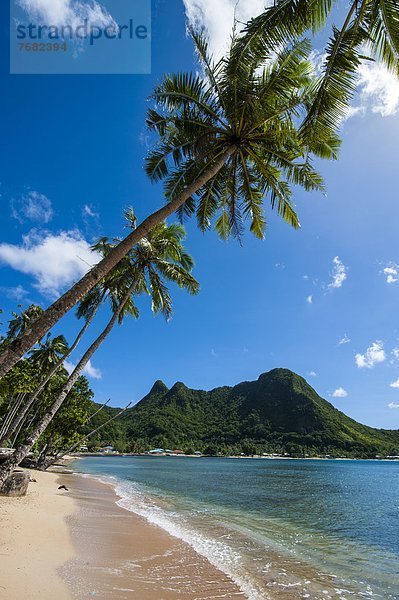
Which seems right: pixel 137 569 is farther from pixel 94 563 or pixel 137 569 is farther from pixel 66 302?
pixel 66 302

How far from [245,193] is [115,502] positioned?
619 inches

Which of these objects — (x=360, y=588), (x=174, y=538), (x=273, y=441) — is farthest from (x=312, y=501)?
(x=273, y=441)

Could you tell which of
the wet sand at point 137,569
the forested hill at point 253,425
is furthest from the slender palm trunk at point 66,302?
the forested hill at point 253,425

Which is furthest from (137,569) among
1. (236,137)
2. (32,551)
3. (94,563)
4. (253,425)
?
(253,425)

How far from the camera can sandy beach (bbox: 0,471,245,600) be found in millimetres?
5414

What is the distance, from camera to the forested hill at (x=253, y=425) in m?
118

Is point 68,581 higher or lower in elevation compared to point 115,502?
higher

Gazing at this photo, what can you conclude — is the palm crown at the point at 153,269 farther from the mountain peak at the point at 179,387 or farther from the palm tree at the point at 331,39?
the mountain peak at the point at 179,387

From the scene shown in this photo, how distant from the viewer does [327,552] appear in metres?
10.2

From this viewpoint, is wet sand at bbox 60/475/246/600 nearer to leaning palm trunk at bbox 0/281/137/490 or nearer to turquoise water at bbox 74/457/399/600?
turquoise water at bbox 74/457/399/600

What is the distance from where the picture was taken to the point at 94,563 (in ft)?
22.8

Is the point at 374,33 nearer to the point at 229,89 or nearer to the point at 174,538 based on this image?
the point at 229,89

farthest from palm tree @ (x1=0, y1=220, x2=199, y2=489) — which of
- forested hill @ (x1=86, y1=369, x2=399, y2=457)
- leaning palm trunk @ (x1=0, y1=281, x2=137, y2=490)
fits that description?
forested hill @ (x1=86, y1=369, x2=399, y2=457)

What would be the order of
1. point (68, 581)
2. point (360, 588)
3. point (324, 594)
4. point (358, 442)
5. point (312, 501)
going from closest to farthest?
1. point (68, 581)
2. point (324, 594)
3. point (360, 588)
4. point (312, 501)
5. point (358, 442)
